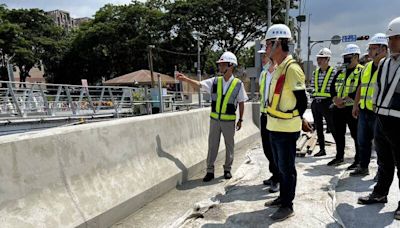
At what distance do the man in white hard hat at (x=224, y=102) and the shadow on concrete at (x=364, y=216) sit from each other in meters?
1.90

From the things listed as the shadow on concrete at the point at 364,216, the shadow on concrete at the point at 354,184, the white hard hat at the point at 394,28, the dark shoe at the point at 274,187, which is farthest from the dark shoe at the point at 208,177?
the white hard hat at the point at 394,28

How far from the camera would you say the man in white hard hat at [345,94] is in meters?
6.06

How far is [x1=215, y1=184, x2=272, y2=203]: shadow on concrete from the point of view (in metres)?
4.58

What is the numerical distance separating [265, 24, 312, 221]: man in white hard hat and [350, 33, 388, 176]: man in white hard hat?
1.88 m

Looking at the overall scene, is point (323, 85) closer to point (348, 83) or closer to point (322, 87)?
point (322, 87)

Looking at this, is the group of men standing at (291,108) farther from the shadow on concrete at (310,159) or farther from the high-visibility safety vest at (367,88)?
the shadow on concrete at (310,159)

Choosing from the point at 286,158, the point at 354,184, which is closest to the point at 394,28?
the point at 286,158

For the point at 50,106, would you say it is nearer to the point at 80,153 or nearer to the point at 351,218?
the point at 80,153

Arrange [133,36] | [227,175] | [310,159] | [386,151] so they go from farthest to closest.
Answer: [133,36], [310,159], [227,175], [386,151]

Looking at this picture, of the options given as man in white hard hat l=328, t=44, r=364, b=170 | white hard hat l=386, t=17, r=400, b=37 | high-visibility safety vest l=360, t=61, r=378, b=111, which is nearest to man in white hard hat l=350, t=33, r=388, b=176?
high-visibility safety vest l=360, t=61, r=378, b=111

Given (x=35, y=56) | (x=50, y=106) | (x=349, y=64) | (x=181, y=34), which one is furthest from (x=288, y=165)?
(x=35, y=56)

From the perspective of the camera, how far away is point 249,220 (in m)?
3.85

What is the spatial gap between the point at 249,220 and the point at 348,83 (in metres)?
3.45

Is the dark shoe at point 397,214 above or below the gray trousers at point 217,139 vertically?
below
